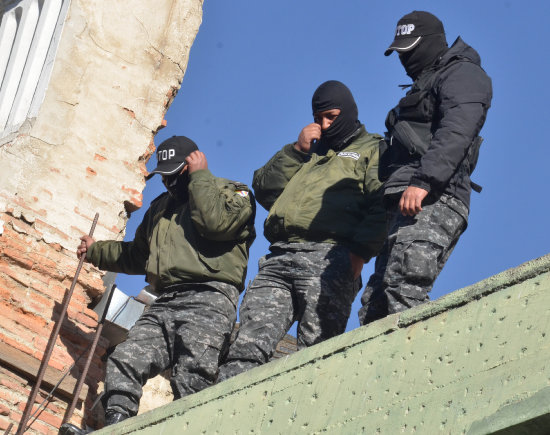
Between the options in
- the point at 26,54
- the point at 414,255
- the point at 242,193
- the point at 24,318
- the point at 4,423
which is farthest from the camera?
the point at 26,54

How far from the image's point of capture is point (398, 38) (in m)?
5.87

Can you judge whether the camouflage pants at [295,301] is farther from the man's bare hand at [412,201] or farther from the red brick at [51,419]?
the red brick at [51,419]

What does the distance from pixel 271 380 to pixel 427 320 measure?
873 millimetres

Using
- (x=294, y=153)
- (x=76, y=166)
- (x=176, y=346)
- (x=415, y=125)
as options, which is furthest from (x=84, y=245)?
(x=415, y=125)

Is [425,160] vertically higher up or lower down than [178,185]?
lower down

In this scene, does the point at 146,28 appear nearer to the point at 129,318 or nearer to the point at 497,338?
the point at 129,318

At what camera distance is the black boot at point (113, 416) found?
6129 millimetres

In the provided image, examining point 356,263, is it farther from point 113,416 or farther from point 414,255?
point 113,416

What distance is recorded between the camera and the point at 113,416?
6.16m

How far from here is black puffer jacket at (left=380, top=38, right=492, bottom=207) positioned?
524 centimetres

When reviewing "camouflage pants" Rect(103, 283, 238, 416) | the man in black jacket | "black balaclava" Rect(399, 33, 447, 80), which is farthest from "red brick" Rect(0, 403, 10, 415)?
"black balaclava" Rect(399, 33, 447, 80)

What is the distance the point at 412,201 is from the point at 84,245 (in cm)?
353

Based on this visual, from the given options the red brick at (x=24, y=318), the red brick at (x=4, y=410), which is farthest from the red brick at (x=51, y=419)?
the red brick at (x=24, y=318)

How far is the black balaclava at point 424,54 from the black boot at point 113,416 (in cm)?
252
